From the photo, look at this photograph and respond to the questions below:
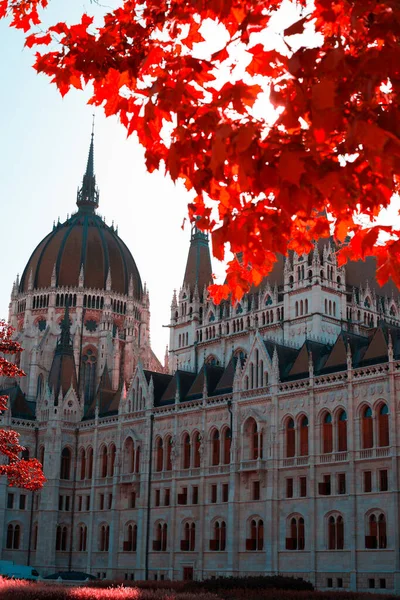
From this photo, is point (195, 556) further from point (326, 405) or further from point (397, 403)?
point (397, 403)

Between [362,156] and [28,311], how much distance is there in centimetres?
10091

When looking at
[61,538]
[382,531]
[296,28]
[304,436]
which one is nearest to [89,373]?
[61,538]

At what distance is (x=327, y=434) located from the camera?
165 feet

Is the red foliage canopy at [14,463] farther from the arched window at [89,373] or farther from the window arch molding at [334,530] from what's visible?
the arched window at [89,373]

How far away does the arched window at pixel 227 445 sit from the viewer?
56.8 m

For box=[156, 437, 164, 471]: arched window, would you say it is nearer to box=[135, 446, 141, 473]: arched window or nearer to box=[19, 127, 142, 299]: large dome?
box=[135, 446, 141, 473]: arched window

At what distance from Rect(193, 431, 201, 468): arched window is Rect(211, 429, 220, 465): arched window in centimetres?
147

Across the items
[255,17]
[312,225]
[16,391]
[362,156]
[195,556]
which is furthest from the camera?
[16,391]

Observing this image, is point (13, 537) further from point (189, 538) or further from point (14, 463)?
point (14, 463)

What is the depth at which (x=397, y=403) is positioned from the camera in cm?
4650

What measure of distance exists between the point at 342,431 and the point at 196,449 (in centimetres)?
1378

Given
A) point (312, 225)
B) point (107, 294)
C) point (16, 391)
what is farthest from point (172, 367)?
point (312, 225)

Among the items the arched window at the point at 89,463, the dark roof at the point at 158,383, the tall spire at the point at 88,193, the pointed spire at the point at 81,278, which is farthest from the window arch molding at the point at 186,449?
the tall spire at the point at 88,193

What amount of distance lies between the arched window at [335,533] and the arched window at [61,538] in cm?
2886
